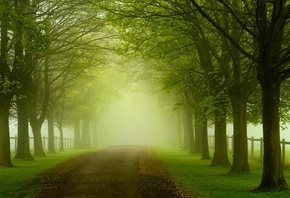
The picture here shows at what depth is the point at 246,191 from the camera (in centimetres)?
1408

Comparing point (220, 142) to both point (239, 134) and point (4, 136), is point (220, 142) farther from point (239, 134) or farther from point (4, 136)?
point (4, 136)

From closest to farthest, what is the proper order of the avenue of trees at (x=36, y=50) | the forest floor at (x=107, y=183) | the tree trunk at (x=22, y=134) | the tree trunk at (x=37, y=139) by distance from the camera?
the forest floor at (x=107, y=183) → the avenue of trees at (x=36, y=50) → the tree trunk at (x=22, y=134) → the tree trunk at (x=37, y=139)

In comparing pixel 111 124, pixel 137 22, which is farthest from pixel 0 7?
pixel 111 124

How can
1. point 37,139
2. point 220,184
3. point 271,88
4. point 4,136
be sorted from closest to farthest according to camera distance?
point 271,88
point 220,184
point 4,136
point 37,139

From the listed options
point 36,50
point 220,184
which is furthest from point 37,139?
point 220,184

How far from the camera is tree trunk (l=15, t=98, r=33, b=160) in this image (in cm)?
2930

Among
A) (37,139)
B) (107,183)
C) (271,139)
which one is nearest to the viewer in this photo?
(271,139)

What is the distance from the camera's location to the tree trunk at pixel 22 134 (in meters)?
29.3

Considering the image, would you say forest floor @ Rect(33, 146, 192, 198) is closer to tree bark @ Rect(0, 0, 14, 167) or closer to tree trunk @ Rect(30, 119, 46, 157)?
tree bark @ Rect(0, 0, 14, 167)

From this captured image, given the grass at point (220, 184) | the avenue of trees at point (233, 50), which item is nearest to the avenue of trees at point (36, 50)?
the avenue of trees at point (233, 50)

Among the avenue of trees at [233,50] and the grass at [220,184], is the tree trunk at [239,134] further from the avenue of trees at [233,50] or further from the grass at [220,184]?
the grass at [220,184]

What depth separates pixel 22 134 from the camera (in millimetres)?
29797

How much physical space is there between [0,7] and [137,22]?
754cm

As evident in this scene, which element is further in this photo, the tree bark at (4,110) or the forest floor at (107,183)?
the tree bark at (4,110)
